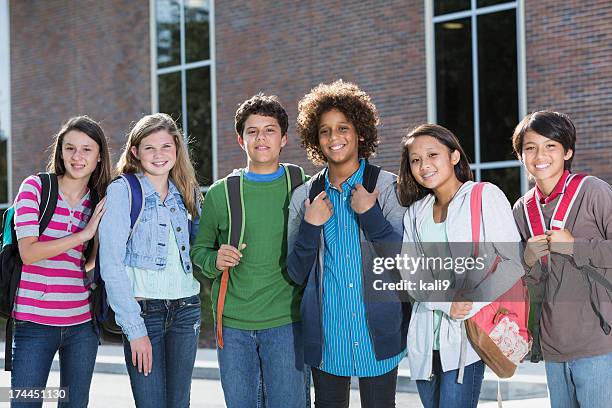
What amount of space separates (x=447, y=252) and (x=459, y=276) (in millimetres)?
119

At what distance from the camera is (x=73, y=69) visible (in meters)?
19.6

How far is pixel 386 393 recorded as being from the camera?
3.85 metres

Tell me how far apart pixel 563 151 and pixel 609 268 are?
586mm

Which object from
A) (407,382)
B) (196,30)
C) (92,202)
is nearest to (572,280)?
(92,202)

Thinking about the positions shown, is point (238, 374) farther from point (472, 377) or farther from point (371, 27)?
point (371, 27)

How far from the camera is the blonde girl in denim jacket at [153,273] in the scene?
3.98 meters

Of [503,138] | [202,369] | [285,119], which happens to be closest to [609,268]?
[285,119]

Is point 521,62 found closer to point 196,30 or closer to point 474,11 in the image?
point 474,11

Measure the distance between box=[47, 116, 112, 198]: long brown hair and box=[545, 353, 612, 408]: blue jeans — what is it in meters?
2.47

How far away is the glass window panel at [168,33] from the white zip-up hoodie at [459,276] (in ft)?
49.5

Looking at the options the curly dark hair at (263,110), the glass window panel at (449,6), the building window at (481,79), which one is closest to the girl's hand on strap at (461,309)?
the curly dark hair at (263,110)

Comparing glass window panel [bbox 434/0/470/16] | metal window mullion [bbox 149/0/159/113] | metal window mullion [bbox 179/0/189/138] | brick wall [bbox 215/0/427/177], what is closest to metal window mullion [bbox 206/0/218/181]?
brick wall [bbox 215/0/427/177]

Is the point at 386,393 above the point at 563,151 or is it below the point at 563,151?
below

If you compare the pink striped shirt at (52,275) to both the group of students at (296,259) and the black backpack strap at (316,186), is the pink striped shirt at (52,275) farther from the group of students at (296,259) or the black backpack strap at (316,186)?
the black backpack strap at (316,186)
